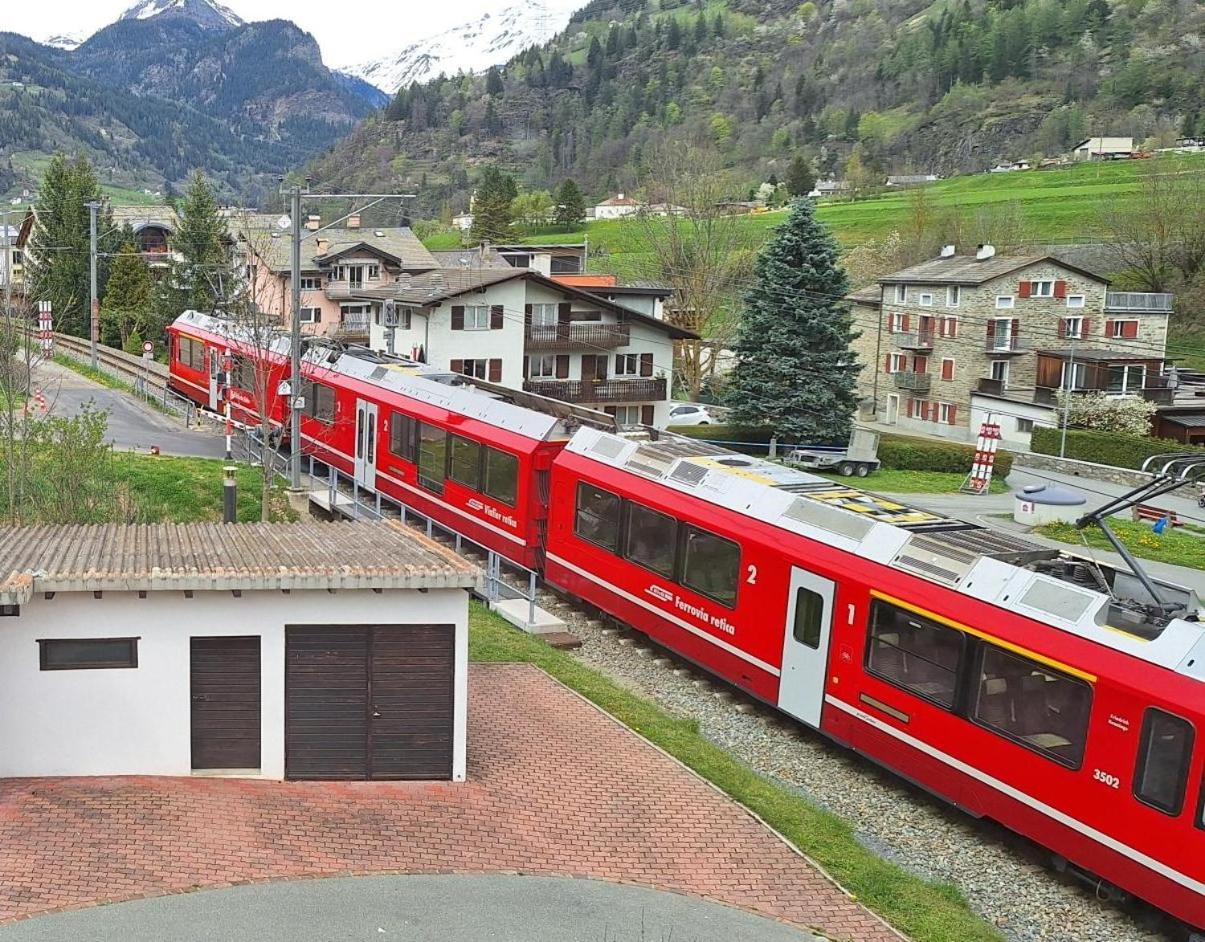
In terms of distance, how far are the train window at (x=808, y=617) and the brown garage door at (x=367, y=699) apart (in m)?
4.88

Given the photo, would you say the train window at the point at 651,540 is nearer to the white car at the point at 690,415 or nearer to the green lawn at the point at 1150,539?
the green lawn at the point at 1150,539

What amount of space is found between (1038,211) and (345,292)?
203ft

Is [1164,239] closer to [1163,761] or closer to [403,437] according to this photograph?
[403,437]

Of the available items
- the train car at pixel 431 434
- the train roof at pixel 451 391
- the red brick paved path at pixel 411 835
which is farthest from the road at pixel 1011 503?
the red brick paved path at pixel 411 835

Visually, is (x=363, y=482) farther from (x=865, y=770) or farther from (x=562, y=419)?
(x=865, y=770)

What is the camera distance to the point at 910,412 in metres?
64.4

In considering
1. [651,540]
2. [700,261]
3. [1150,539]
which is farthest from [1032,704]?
[700,261]

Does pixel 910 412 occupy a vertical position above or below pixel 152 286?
below

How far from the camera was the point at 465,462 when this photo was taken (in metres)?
24.2

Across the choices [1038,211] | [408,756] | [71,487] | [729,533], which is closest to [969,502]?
[729,533]

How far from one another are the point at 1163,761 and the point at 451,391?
16.7 meters

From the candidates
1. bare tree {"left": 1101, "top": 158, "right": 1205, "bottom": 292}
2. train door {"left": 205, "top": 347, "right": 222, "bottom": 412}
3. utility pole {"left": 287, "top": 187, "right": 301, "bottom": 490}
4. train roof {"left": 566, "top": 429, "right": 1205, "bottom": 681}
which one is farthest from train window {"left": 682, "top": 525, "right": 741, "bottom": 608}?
bare tree {"left": 1101, "top": 158, "right": 1205, "bottom": 292}

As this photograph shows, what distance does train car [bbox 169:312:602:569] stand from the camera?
879 inches

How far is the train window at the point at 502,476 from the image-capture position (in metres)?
22.5
